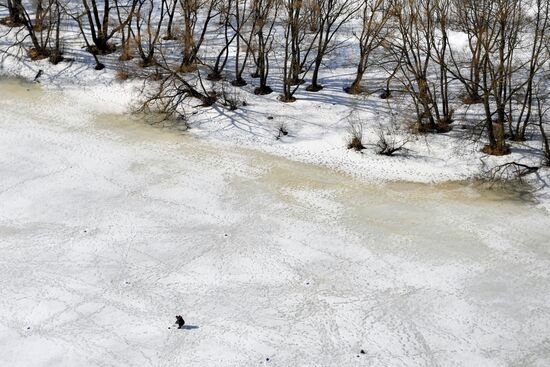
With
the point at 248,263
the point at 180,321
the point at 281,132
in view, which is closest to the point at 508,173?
the point at 281,132

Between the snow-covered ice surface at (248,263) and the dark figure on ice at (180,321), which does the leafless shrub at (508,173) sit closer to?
the snow-covered ice surface at (248,263)

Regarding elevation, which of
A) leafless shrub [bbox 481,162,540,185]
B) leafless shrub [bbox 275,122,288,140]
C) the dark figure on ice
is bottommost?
the dark figure on ice

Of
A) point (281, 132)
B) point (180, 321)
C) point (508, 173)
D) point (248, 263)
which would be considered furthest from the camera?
point (281, 132)

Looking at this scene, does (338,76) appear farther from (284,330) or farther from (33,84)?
(284,330)

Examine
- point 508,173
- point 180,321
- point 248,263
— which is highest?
point 508,173

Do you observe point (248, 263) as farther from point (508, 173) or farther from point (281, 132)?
point (508, 173)

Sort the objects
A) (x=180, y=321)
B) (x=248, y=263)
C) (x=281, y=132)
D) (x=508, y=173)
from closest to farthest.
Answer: (x=180, y=321), (x=248, y=263), (x=508, y=173), (x=281, y=132)

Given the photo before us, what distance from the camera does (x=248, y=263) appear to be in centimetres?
1591

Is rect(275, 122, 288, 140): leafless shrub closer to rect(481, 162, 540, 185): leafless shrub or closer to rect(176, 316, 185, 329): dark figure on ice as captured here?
rect(481, 162, 540, 185): leafless shrub

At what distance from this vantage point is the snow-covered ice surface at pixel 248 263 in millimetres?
13648

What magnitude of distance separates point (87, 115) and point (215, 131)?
419 cm

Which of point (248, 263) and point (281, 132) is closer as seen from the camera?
point (248, 263)

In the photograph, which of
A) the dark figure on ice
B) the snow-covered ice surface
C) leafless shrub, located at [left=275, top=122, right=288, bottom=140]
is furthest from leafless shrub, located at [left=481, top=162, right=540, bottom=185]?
the dark figure on ice

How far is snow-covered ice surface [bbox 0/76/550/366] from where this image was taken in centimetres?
1365
